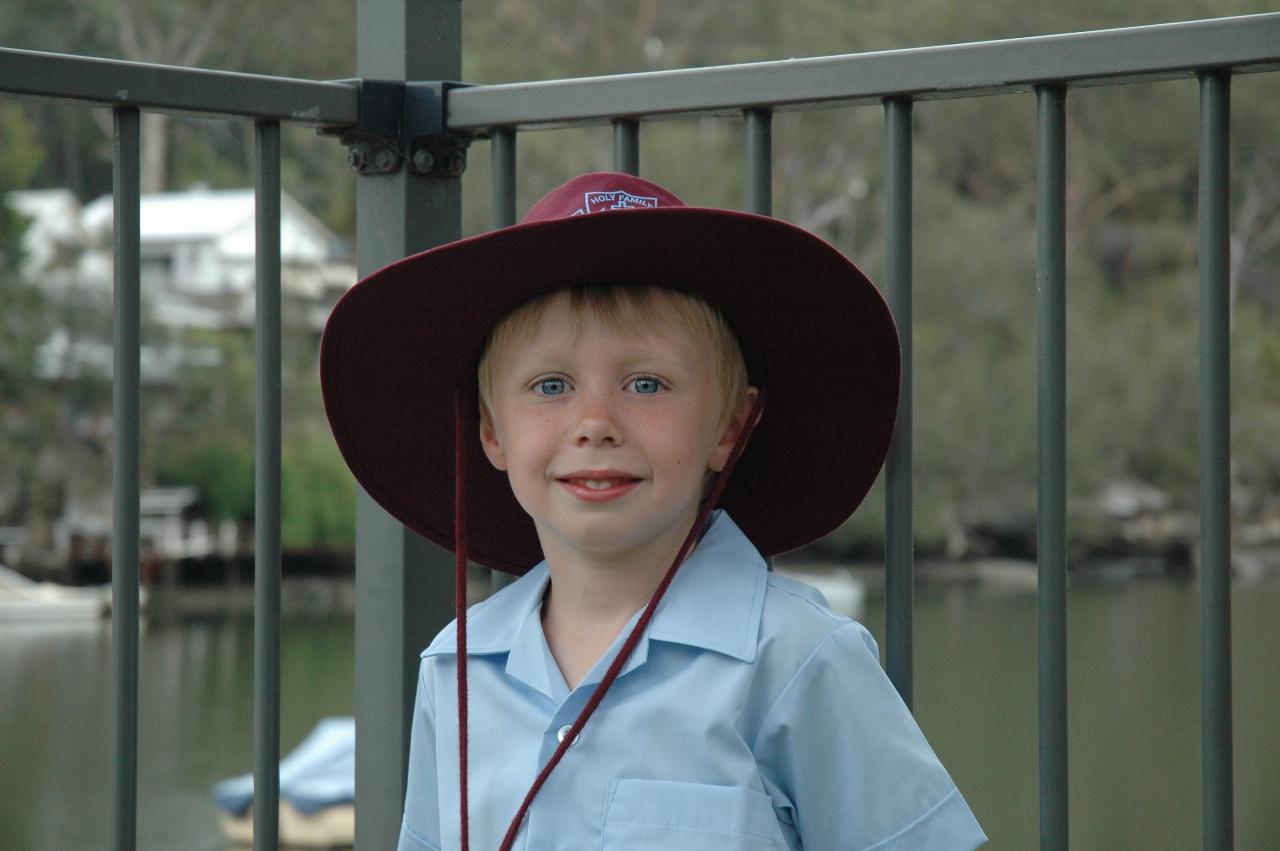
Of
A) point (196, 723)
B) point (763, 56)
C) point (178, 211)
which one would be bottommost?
point (196, 723)

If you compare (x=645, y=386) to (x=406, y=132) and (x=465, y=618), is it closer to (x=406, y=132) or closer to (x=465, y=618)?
(x=465, y=618)

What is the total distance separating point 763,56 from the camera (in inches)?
912

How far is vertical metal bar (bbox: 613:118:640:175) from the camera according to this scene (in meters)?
1.26

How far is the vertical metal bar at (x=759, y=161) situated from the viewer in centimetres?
120

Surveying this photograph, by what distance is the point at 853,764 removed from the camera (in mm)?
999

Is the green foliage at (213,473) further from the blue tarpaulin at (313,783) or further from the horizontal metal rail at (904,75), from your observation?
the horizontal metal rail at (904,75)

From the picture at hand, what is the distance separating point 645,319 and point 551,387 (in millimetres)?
69

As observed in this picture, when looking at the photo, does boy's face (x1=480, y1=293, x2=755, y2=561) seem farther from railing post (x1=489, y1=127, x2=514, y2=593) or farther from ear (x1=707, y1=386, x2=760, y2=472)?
railing post (x1=489, y1=127, x2=514, y2=593)

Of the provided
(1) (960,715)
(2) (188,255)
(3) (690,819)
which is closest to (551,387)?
(3) (690,819)

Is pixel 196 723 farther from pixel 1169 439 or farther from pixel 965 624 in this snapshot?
pixel 1169 439

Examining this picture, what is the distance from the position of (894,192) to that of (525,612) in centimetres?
36

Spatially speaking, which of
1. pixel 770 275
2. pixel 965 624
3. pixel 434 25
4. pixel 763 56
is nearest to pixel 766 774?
pixel 770 275

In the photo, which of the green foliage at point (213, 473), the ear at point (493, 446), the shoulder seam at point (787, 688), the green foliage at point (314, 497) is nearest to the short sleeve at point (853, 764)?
the shoulder seam at point (787, 688)

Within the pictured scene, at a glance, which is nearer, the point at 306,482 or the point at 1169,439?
the point at 306,482
